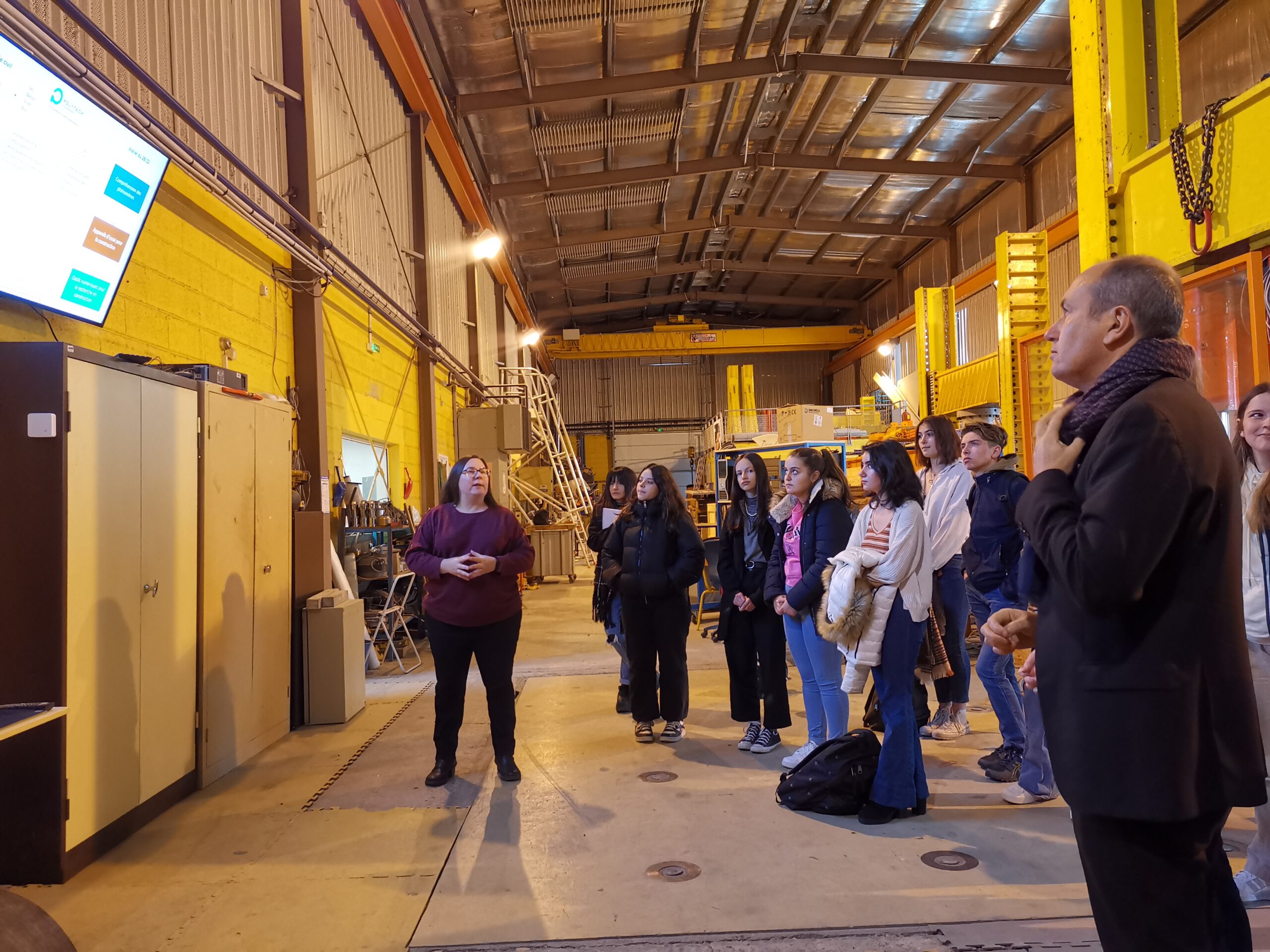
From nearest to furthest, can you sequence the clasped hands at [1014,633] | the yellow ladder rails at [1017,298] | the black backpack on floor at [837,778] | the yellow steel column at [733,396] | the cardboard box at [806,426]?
the clasped hands at [1014,633] → the black backpack on floor at [837,778] → the yellow ladder rails at [1017,298] → the cardboard box at [806,426] → the yellow steel column at [733,396]

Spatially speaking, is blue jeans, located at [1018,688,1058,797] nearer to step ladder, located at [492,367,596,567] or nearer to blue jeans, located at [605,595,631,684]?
blue jeans, located at [605,595,631,684]

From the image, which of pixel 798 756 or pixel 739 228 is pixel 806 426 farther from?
pixel 798 756

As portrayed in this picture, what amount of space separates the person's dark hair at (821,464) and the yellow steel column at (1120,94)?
207 centimetres

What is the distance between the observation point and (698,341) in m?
25.2

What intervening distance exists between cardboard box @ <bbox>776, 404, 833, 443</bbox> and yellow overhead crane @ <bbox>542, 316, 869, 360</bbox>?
11.7m

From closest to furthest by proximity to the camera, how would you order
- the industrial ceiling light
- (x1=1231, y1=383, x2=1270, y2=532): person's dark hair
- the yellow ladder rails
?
1. (x1=1231, y1=383, x2=1270, y2=532): person's dark hair
2. the yellow ladder rails
3. the industrial ceiling light

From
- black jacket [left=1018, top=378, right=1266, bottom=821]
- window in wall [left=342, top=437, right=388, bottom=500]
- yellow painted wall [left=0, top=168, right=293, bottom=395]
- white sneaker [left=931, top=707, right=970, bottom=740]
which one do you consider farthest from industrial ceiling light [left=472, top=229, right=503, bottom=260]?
black jacket [left=1018, top=378, right=1266, bottom=821]

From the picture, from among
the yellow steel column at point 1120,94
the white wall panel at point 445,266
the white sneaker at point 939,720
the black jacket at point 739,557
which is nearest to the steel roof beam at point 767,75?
the white wall panel at point 445,266

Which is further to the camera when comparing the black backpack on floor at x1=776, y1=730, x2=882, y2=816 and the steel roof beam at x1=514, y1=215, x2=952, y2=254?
the steel roof beam at x1=514, y1=215, x2=952, y2=254

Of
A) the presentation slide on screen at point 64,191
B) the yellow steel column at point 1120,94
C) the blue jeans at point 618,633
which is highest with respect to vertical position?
the yellow steel column at point 1120,94

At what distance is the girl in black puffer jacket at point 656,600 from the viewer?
473cm

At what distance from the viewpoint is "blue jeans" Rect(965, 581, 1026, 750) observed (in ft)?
12.4

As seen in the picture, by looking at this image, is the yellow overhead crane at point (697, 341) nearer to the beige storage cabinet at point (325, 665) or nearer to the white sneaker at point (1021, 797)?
the beige storage cabinet at point (325, 665)

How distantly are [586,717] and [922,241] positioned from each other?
1826 centimetres
